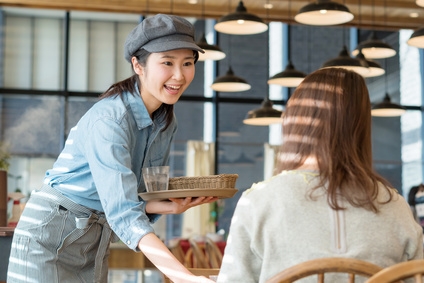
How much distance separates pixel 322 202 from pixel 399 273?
23cm

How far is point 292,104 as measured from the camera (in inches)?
66.1

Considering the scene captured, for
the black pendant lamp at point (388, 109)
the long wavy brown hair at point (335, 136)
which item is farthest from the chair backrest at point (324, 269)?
the black pendant lamp at point (388, 109)

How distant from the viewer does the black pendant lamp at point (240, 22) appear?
258 inches

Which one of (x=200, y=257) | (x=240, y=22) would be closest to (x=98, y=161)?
(x=200, y=257)

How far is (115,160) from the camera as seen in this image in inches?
76.3

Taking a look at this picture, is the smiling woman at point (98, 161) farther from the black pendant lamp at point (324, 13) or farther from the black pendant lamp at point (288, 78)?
the black pendant lamp at point (288, 78)

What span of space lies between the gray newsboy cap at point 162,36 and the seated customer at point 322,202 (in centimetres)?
47

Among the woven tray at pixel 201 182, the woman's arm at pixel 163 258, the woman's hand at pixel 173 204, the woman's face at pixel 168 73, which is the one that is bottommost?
the woman's arm at pixel 163 258

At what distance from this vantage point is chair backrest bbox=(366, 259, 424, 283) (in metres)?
1.40

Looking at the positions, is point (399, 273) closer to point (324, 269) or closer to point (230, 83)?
point (324, 269)

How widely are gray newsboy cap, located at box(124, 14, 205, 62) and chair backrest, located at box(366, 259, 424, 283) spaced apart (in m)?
0.86

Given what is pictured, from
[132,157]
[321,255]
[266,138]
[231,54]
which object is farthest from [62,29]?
[321,255]

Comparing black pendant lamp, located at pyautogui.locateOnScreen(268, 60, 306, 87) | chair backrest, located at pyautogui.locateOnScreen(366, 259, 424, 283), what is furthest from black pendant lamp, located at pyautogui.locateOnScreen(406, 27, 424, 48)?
chair backrest, located at pyautogui.locateOnScreen(366, 259, 424, 283)

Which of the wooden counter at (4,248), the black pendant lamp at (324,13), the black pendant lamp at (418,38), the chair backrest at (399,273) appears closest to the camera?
the chair backrest at (399,273)
